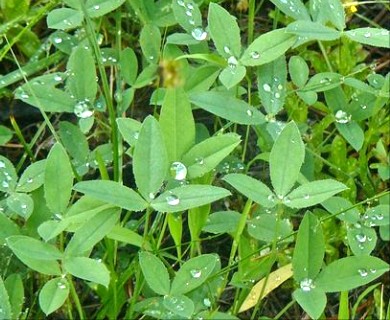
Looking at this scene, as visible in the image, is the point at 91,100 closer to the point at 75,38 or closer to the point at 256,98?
the point at 75,38

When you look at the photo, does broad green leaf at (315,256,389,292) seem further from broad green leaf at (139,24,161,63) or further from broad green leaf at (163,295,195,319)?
broad green leaf at (139,24,161,63)

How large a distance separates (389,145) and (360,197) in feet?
0.68

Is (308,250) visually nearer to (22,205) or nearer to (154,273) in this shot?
(154,273)

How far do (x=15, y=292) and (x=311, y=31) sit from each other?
0.88m

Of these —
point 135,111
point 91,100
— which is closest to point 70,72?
point 91,100

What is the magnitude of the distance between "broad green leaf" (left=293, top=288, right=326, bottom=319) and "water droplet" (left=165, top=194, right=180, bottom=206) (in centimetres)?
31

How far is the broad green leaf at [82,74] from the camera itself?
1.75m

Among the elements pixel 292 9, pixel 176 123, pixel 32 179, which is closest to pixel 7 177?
pixel 32 179

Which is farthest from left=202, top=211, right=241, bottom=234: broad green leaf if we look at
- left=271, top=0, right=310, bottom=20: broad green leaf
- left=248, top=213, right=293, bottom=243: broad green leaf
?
left=271, top=0, right=310, bottom=20: broad green leaf

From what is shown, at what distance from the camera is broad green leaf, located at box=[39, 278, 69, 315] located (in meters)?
1.43

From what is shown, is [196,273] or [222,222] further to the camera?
[222,222]

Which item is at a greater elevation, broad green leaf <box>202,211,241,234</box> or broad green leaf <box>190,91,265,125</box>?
broad green leaf <box>190,91,265,125</box>

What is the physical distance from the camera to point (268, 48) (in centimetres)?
170

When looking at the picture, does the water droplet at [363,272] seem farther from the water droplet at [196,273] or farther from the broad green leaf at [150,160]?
the broad green leaf at [150,160]
